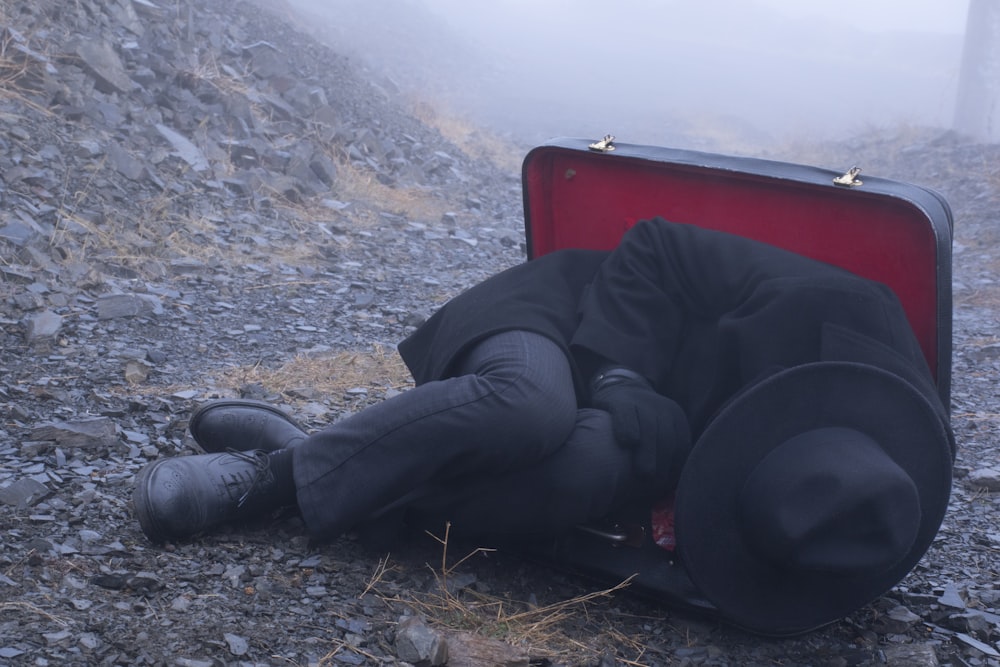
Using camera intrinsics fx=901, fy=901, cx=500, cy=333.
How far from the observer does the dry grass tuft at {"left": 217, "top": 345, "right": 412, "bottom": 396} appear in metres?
3.38

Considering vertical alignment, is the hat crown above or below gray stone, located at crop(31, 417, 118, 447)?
Answer: above

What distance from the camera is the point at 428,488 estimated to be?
2074 mm

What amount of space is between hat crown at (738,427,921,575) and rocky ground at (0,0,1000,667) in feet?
1.34

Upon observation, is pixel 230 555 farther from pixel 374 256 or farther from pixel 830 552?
pixel 374 256

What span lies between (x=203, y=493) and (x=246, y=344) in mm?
1910

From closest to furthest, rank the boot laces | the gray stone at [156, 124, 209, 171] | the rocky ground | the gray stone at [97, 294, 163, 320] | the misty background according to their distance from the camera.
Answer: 1. the rocky ground
2. the boot laces
3. the gray stone at [97, 294, 163, 320]
4. the gray stone at [156, 124, 209, 171]
5. the misty background

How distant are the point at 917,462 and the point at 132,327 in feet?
10.2

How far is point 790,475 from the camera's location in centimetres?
171

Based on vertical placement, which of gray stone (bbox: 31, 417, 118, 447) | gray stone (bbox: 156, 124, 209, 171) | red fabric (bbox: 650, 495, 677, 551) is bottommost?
gray stone (bbox: 31, 417, 118, 447)

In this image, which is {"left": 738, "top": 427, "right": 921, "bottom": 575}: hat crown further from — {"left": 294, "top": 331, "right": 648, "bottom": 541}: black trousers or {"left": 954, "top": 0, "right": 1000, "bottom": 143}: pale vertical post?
{"left": 954, "top": 0, "right": 1000, "bottom": 143}: pale vertical post

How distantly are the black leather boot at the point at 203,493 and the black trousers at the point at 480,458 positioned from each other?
0.52 ft

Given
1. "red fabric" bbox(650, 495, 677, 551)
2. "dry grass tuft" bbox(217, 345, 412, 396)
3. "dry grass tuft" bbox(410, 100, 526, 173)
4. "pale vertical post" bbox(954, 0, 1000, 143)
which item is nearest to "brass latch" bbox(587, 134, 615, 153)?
→ "red fabric" bbox(650, 495, 677, 551)

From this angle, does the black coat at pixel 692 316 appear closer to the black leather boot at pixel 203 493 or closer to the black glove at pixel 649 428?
the black glove at pixel 649 428

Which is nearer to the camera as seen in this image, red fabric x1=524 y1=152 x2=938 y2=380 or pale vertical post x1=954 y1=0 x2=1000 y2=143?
red fabric x1=524 y1=152 x2=938 y2=380
